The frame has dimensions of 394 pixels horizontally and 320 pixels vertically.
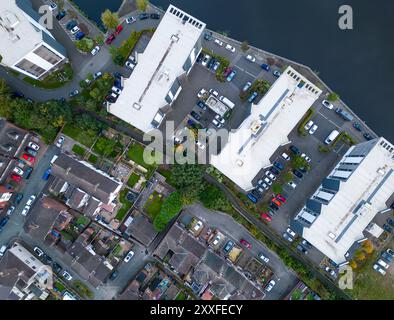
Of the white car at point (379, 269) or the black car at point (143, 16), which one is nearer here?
the white car at point (379, 269)

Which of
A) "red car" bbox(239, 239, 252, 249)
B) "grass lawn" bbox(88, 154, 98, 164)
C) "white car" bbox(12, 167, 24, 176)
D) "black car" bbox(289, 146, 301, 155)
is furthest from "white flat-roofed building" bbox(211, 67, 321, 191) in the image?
"white car" bbox(12, 167, 24, 176)

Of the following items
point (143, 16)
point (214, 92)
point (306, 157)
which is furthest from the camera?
point (143, 16)

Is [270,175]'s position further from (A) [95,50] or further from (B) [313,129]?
(A) [95,50]

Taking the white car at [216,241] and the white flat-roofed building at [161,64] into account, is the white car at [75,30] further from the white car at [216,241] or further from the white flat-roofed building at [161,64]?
the white car at [216,241]

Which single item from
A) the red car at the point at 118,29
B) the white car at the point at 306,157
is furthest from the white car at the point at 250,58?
the red car at the point at 118,29

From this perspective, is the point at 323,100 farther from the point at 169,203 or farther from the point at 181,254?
the point at 181,254

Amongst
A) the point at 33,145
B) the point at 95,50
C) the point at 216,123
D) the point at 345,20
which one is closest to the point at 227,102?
the point at 216,123
